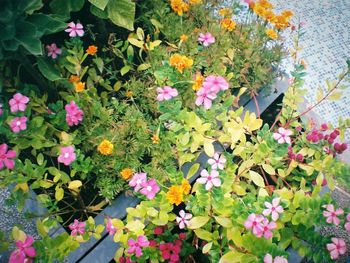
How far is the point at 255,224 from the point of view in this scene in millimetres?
881

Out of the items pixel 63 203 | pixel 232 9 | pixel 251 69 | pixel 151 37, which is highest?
pixel 232 9

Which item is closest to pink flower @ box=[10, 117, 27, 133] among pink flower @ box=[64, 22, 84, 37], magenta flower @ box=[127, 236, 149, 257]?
pink flower @ box=[64, 22, 84, 37]

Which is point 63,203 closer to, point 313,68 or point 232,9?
point 232,9

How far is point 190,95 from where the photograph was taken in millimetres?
1337

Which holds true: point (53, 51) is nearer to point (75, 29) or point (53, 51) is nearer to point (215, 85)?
point (75, 29)

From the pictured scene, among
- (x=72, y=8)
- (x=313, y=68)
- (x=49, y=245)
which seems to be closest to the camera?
(x=49, y=245)

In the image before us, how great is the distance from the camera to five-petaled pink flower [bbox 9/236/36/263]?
907 millimetres

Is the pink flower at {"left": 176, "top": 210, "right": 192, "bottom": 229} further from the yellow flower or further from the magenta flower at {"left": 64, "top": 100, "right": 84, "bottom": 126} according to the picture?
the magenta flower at {"left": 64, "top": 100, "right": 84, "bottom": 126}

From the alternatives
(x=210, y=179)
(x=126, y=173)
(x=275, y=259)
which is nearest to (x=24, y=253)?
(x=126, y=173)

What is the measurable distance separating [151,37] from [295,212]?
981 millimetres

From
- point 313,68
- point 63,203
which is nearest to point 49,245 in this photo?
point 63,203

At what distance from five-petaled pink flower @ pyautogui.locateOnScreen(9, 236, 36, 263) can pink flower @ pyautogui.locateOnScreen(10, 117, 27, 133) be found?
363mm

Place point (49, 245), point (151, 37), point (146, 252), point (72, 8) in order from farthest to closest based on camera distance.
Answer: point (151, 37) → point (72, 8) → point (146, 252) → point (49, 245)

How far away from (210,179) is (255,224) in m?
0.15
